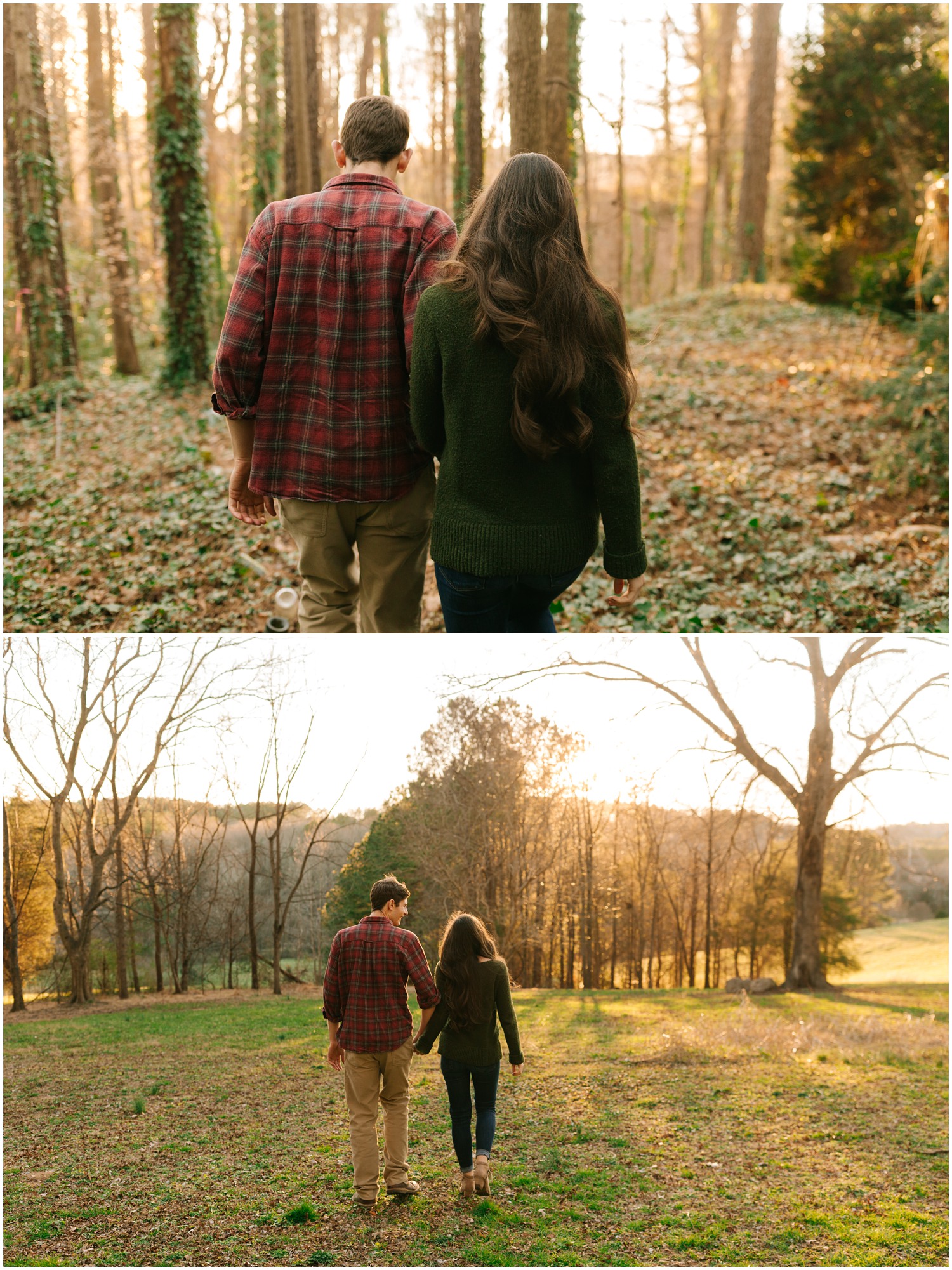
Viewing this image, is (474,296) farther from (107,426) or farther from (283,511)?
(107,426)

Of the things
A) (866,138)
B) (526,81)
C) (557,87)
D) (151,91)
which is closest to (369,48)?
(151,91)

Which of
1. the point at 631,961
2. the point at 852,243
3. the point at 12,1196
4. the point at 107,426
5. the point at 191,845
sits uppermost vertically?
the point at 852,243

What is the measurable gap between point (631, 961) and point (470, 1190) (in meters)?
1.10

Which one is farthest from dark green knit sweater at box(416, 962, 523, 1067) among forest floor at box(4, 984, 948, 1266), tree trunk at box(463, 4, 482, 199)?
tree trunk at box(463, 4, 482, 199)

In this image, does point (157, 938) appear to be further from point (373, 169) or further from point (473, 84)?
point (473, 84)

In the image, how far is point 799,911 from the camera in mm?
3781

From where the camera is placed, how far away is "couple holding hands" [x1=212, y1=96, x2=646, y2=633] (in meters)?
2.32

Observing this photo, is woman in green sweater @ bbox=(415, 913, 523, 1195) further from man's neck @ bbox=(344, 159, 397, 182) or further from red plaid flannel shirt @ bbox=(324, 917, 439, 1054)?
man's neck @ bbox=(344, 159, 397, 182)

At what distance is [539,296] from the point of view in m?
2.29

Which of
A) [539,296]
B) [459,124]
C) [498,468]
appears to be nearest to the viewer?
[539,296]

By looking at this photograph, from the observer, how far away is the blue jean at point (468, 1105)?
312 centimetres

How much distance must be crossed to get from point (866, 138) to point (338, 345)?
43.2 feet

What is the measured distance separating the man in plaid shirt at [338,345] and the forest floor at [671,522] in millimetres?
2258

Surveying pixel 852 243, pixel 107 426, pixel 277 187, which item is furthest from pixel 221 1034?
pixel 852 243
